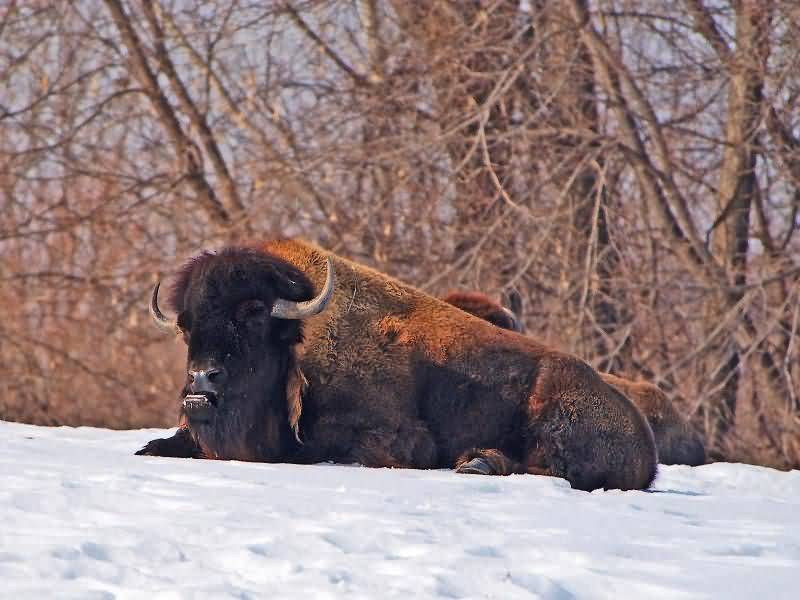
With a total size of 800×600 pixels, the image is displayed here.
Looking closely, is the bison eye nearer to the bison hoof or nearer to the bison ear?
the bison ear

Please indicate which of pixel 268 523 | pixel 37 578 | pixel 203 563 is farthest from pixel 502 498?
pixel 37 578

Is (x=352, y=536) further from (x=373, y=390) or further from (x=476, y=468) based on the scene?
(x=373, y=390)

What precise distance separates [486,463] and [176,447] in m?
1.72

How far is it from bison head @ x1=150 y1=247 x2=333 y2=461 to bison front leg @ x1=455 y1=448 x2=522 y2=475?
96 cm

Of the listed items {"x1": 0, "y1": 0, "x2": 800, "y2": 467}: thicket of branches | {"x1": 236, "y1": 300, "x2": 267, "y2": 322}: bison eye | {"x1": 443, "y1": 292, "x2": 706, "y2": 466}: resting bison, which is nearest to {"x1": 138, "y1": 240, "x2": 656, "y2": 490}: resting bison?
{"x1": 236, "y1": 300, "x2": 267, "y2": 322}: bison eye

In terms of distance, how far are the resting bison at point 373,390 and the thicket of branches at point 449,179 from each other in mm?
5477

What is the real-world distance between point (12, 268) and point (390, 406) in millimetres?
13322

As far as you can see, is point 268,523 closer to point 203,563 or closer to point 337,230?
point 203,563

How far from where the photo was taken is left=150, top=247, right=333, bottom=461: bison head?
23.2 ft

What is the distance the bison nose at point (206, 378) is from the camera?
22.7ft

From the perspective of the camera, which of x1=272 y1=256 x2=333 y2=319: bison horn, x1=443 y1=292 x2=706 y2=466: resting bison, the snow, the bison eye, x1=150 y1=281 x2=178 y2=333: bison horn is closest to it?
the snow

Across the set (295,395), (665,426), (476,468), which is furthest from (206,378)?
(665,426)

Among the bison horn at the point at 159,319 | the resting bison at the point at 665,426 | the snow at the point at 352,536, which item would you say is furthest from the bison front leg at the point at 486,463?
the resting bison at the point at 665,426

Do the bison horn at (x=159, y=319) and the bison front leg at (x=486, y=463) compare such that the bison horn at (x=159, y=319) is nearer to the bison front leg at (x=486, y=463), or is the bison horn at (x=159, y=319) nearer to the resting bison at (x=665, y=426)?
the bison front leg at (x=486, y=463)
